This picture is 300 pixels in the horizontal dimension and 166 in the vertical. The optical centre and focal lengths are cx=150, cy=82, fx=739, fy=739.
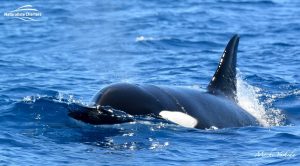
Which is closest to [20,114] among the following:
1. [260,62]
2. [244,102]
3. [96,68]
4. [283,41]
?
[244,102]

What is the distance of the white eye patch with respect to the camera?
10789 millimetres

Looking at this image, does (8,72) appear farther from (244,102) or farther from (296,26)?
(296,26)

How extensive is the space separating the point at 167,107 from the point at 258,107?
4176 millimetres

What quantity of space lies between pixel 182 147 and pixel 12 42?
12.3 metres

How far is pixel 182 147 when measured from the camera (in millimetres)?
10414

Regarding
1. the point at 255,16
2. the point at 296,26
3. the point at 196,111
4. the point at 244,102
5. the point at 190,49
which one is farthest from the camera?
the point at 255,16

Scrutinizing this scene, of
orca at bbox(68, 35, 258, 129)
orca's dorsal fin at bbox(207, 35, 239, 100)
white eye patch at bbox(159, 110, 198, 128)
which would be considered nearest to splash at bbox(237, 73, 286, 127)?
orca's dorsal fin at bbox(207, 35, 239, 100)

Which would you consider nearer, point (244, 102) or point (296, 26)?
point (244, 102)

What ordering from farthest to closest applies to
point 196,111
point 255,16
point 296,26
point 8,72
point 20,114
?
1. point 255,16
2. point 296,26
3. point 8,72
4. point 20,114
5. point 196,111

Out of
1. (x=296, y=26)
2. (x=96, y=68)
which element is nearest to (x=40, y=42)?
(x=96, y=68)

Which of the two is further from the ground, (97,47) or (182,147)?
(97,47)

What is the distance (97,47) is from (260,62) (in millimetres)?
4954

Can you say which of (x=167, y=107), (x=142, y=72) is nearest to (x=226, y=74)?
(x=167, y=107)

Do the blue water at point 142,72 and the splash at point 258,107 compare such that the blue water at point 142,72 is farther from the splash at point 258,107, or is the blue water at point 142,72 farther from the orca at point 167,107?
the orca at point 167,107
